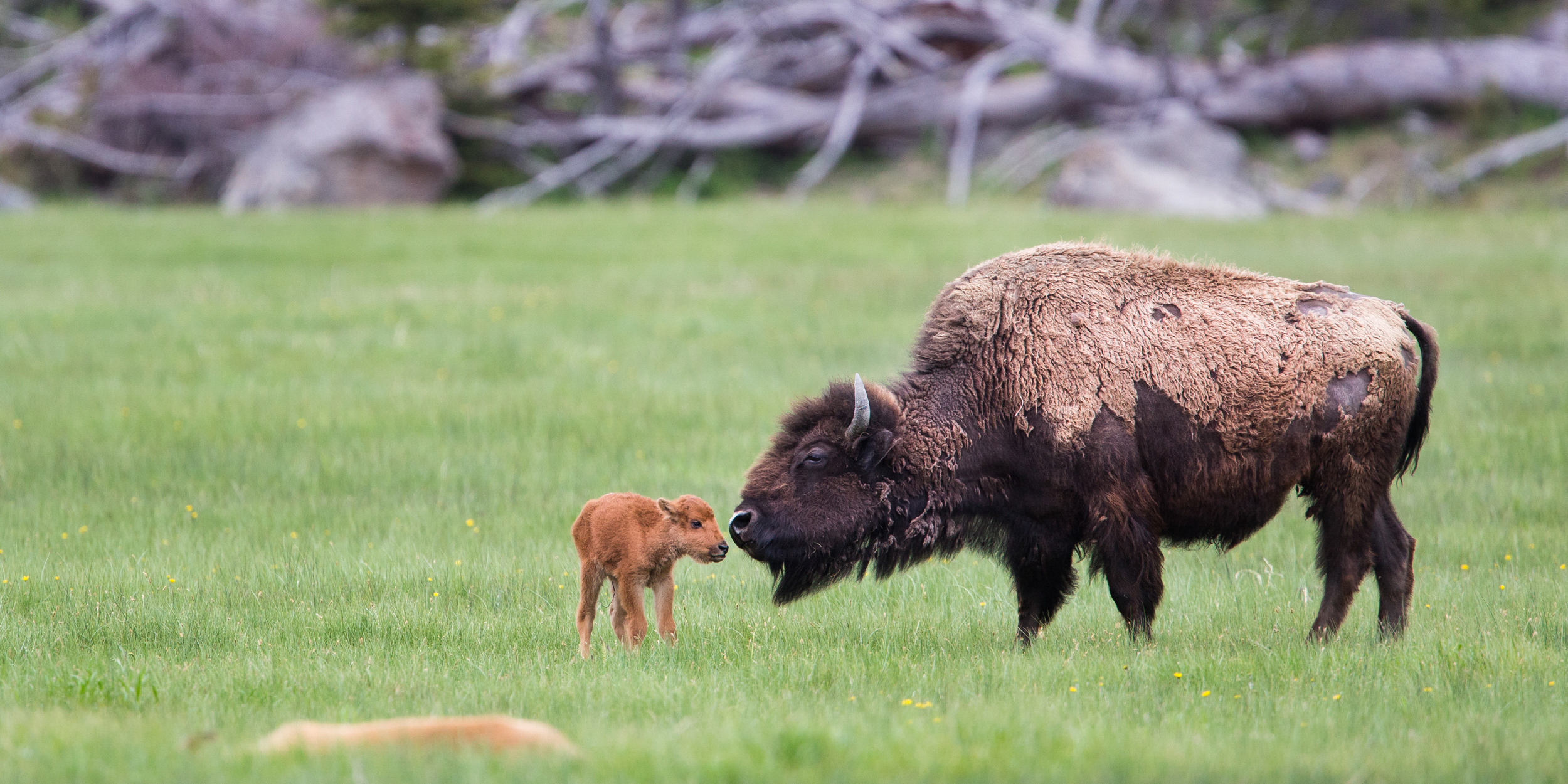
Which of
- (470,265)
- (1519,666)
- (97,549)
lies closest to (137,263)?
(470,265)

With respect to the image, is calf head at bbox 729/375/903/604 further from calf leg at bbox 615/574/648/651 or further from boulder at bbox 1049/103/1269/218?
Result: boulder at bbox 1049/103/1269/218

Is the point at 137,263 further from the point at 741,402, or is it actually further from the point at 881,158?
the point at 881,158

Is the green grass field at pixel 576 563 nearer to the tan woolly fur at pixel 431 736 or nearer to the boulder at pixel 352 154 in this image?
the tan woolly fur at pixel 431 736

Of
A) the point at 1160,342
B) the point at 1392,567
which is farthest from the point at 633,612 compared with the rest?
the point at 1392,567

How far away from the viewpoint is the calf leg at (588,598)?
6039 millimetres

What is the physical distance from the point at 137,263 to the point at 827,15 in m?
12.5

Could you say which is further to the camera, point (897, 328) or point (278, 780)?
point (897, 328)

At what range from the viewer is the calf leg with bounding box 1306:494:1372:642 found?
6582 mm

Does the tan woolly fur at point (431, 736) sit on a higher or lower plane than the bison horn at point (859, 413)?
lower

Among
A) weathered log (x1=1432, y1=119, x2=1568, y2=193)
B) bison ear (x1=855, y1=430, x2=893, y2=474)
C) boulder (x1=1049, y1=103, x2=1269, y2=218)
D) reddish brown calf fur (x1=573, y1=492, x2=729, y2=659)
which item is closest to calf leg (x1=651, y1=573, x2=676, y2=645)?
reddish brown calf fur (x1=573, y1=492, x2=729, y2=659)

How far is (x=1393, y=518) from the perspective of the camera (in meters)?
6.92

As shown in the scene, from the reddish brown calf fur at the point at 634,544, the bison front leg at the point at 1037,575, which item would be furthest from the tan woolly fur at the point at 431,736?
the bison front leg at the point at 1037,575

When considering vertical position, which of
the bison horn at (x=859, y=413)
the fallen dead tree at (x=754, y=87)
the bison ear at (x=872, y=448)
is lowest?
the bison ear at (x=872, y=448)

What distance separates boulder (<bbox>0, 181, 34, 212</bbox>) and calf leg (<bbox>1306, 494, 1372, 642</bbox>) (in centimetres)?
2162
